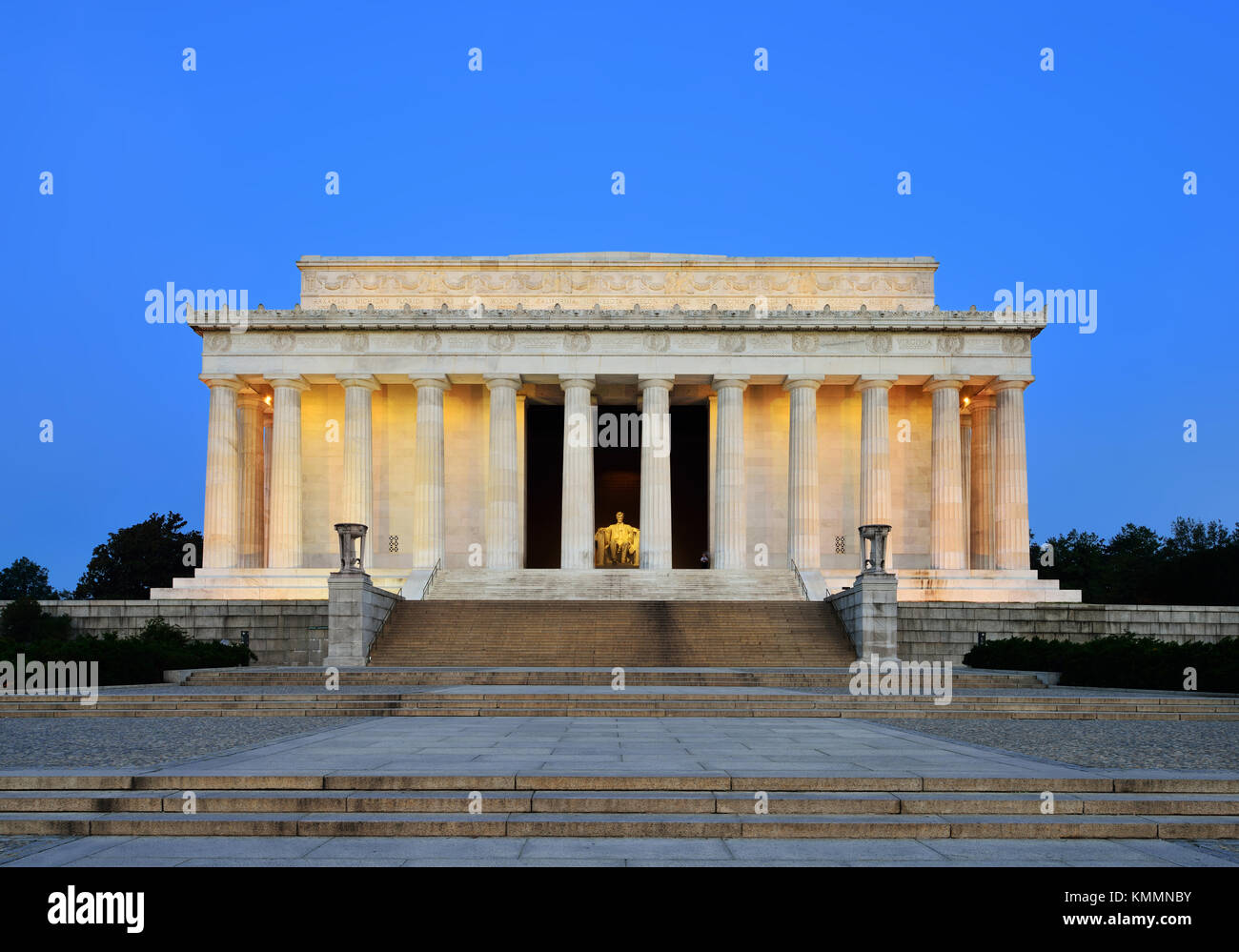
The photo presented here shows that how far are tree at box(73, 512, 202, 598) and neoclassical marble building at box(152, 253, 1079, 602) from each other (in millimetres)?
21173

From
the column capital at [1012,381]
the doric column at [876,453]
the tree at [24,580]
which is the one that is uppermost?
the column capital at [1012,381]

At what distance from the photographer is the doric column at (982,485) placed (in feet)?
180

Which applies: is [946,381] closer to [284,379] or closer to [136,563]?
[284,379]

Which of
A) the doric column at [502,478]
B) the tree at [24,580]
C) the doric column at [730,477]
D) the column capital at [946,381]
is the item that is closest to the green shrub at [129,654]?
the doric column at [502,478]

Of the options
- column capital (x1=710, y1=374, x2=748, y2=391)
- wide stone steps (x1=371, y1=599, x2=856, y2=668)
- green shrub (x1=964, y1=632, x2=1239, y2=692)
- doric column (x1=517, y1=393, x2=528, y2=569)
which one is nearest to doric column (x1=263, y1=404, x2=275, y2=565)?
doric column (x1=517, y1=393, x2=528, y2=569)

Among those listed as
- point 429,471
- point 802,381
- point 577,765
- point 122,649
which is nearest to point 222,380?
point 429,471

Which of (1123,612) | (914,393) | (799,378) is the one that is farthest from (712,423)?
(1123,612)

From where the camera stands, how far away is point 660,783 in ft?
37.5

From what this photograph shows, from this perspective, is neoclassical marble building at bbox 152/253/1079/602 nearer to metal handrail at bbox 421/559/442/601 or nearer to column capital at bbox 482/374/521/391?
column capital at bbox 482/374/521/391

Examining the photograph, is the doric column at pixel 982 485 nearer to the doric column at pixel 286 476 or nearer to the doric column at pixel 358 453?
the doric column at pixel 358 453

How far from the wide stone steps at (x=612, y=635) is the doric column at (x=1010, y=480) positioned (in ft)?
53.1

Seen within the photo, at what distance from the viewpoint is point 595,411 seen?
56031mm
